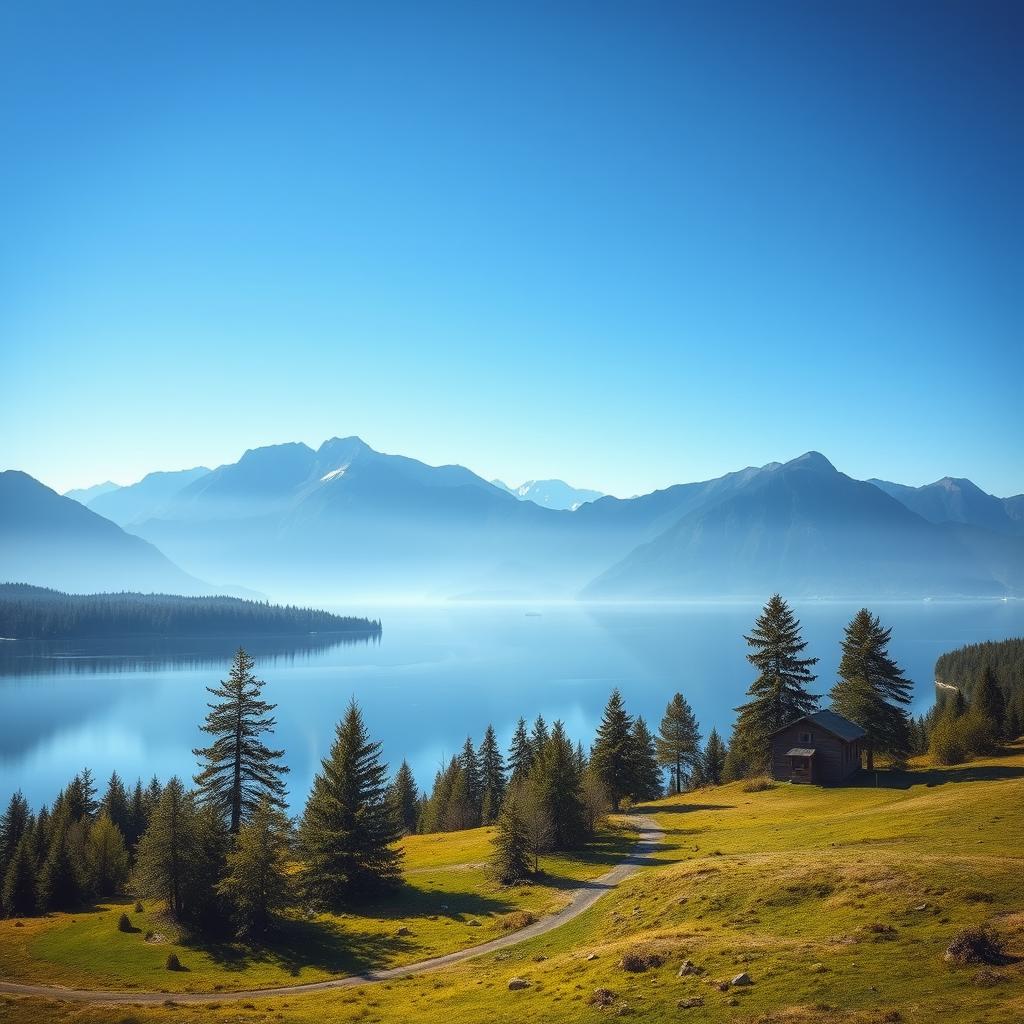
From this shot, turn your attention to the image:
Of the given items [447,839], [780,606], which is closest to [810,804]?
[780,606]

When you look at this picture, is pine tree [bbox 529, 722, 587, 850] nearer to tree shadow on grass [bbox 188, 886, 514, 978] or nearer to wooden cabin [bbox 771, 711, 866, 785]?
tree shadow on grass [bbox 188, 886, 514, 978]

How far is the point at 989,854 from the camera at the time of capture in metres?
30.7

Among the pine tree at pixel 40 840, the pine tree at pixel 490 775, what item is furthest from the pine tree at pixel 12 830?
the pine tree at pixel 490 775

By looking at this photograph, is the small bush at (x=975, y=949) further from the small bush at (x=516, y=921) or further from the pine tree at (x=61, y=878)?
the pine tree at (x=61, y=878)

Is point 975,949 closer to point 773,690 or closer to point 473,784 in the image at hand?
point 773,690

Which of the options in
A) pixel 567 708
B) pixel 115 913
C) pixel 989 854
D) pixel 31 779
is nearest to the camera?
pixel 989 854

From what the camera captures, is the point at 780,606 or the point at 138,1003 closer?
the point at 138,1003

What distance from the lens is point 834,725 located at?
203ft

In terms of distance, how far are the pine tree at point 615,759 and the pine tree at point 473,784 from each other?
73.7 ft

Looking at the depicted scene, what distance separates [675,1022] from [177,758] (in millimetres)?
145099

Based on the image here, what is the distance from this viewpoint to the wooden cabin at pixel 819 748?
61.1 m

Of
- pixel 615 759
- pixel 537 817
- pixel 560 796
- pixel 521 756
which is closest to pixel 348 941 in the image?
pixel 537 817

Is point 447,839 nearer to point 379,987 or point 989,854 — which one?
point 379,987

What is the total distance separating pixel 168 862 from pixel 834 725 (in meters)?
49.1
